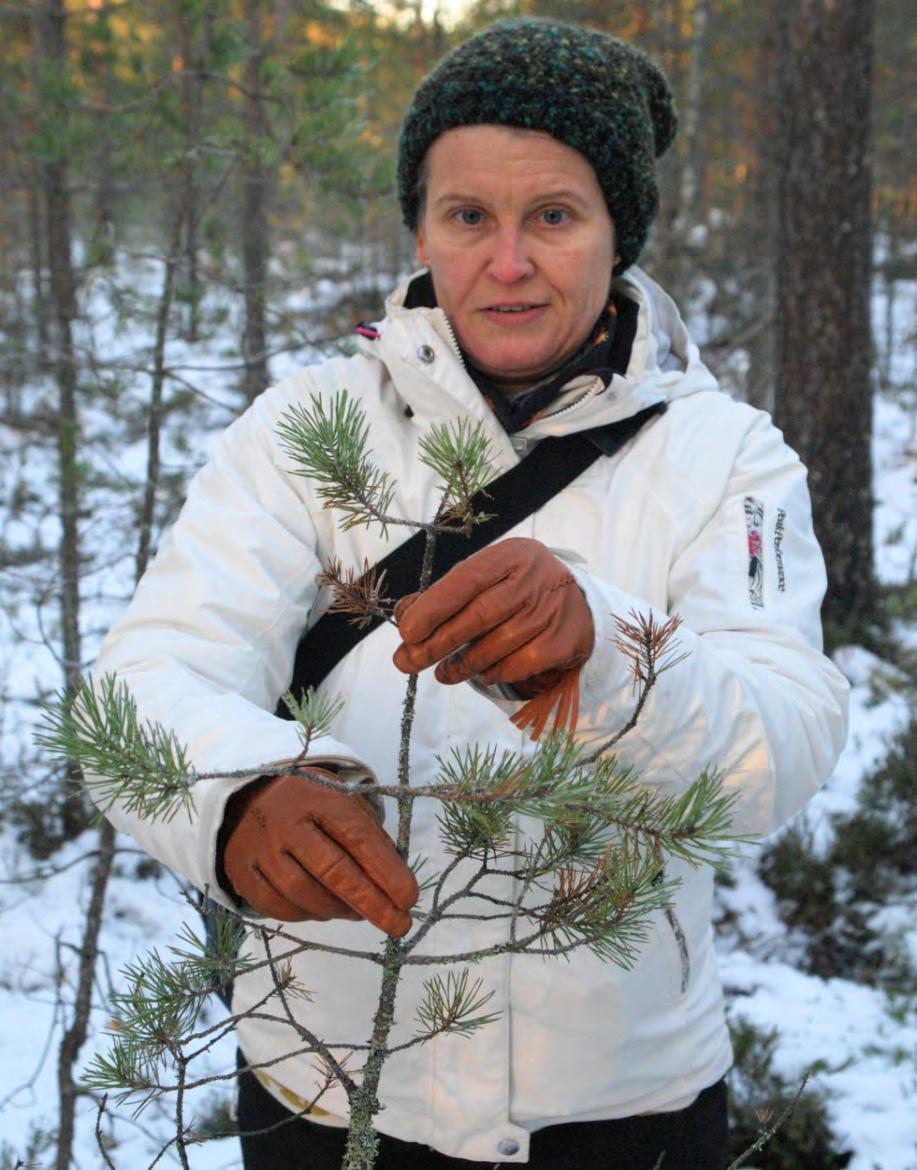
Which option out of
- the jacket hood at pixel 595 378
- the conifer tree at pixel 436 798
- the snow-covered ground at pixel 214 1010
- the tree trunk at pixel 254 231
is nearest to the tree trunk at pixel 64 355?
the snow-covered ground at pixel 214 1010

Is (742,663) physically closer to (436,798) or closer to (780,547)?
(780,547)

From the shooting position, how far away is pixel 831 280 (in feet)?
21.5

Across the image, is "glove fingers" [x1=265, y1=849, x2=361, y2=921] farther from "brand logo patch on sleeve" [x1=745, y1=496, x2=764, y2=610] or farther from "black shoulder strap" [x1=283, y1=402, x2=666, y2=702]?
"brand logo patch on sleeve" [x1=745, y1=496, x2=764, y2=610]

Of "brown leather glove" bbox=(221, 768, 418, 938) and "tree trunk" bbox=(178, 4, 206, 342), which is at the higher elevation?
"tree trunk" bbox=(178, 4, 206, 342)

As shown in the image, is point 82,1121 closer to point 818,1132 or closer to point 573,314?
point 818,1132

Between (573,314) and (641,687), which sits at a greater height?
(573,314)

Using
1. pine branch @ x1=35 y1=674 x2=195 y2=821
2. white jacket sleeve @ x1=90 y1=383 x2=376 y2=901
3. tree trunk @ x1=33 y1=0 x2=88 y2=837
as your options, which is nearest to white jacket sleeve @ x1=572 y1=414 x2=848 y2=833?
white jacket sleeve @ x1=90 y1=383 x2=376 y2=901

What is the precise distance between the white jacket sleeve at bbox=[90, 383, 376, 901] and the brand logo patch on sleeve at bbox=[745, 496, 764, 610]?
2.18 ft

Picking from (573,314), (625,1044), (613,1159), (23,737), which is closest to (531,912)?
(625,1044)

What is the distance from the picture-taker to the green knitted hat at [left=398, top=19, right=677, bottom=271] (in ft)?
5.89

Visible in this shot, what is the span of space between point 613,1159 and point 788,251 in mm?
5901

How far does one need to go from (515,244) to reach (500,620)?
953 mm

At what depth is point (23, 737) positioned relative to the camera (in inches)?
224

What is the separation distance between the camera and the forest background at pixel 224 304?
11.4 ft
